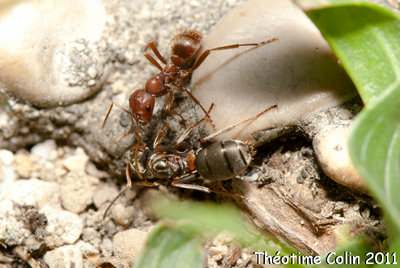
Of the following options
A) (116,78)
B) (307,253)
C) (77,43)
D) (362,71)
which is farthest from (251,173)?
(77,43)

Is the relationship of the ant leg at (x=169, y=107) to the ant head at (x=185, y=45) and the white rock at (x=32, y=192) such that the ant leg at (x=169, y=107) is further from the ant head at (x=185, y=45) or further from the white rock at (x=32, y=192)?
the white rock at (x=32, y=192)

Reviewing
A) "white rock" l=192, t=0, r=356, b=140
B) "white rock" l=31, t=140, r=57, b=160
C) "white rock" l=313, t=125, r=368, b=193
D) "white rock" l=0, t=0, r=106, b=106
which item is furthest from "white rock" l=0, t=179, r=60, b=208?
"white rock" l=313, t=125, r=368, b=193

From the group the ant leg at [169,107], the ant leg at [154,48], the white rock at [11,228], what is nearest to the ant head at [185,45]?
the ant leg at [154,48]

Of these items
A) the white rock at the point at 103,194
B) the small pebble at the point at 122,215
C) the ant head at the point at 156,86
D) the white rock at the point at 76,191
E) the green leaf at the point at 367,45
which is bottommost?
the small pebble at the point at 122,215

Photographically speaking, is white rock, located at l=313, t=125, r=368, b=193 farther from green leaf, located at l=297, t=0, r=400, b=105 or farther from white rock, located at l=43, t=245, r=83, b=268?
white rock, located at l=43, t=245, r=83, b=268

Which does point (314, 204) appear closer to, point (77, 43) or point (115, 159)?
point (115, 159)
